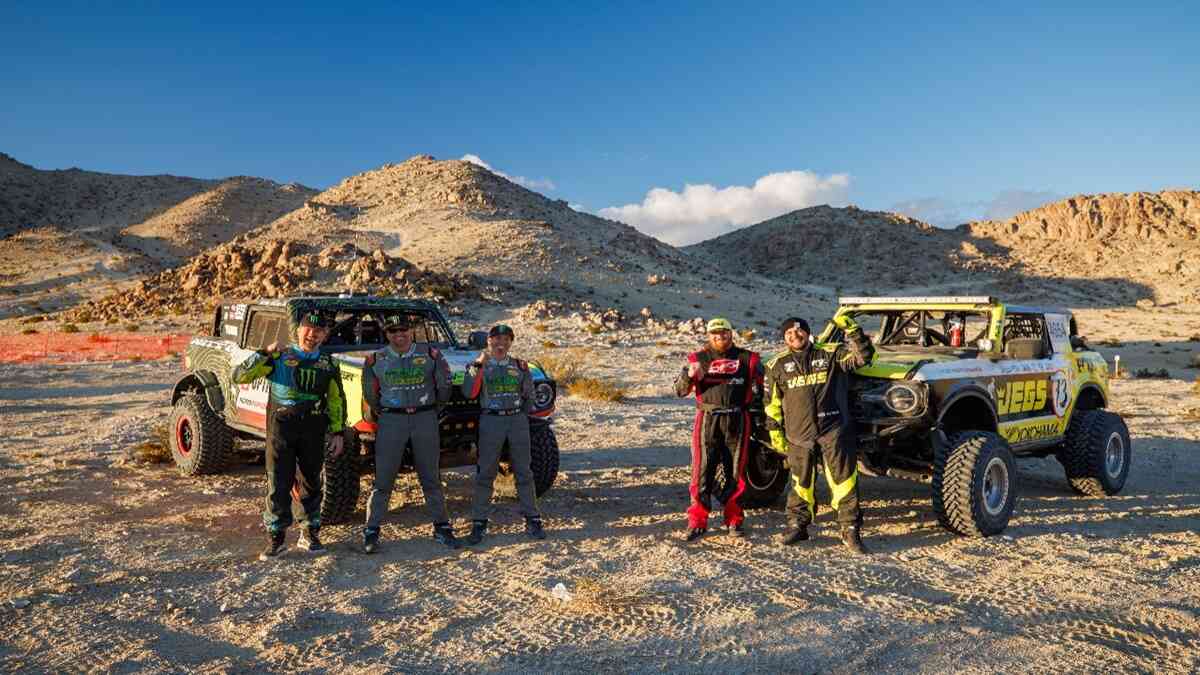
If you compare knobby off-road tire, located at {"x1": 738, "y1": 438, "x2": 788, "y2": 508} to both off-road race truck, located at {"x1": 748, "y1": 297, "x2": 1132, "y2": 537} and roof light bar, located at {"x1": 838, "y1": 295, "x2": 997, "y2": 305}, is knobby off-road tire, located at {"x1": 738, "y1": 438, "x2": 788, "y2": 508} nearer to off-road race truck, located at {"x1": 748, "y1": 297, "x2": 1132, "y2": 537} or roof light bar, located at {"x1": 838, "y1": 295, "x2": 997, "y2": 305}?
off-road race truck, located at {"x1": 748, "y1": 297, "x2": 1132, "y2": 537}

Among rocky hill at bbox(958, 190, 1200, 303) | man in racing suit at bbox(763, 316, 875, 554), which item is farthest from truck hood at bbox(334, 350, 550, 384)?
rocky hill at bbox(958, 190, 1200, 303)

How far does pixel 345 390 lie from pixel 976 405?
18.3 feet

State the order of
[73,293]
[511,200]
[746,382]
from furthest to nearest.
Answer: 1. [511,200]
2. [73,293]
3. [746,382]

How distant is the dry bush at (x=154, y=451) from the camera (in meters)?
10.2

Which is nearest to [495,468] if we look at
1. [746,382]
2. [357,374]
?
[357,374]

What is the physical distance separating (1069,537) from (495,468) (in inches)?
194

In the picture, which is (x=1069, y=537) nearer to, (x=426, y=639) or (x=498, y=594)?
(x=498, y=594)

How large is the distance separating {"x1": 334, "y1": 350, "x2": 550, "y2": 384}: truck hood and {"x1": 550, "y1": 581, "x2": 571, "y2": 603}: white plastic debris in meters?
2.14

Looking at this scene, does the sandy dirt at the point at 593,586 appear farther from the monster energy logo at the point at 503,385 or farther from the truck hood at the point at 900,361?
the truck hood at the point at 900,361

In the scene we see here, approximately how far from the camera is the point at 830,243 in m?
92.0

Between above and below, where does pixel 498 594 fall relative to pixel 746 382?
below

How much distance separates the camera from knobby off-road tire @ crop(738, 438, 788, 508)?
7.96 meters

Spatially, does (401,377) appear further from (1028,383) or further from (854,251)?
(854,251)

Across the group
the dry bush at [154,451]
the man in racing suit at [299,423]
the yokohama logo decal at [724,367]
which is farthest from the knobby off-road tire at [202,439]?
the yokohama logo decal at [724,367]
